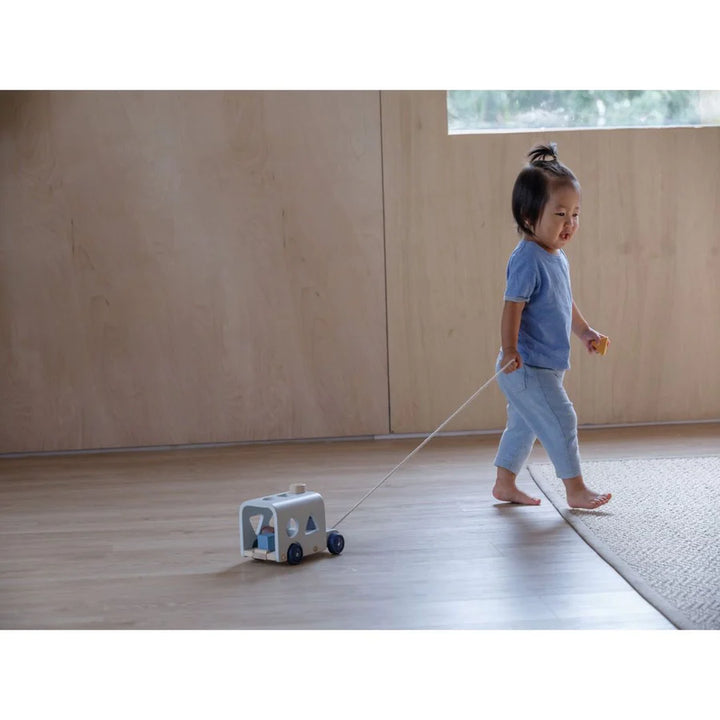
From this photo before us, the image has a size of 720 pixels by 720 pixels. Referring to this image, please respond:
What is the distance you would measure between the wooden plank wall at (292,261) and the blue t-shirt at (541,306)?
92 cm

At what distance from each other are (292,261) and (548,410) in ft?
3.78

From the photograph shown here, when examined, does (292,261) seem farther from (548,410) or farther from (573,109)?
(548,410)

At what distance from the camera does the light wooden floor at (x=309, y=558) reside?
140 cm

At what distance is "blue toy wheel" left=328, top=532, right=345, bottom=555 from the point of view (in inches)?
66.7

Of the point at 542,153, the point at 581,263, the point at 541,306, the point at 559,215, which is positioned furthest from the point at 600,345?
the point at 581,263

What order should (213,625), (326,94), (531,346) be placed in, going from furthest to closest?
1. (326,94)
2. (531,346)
3. (213,625)

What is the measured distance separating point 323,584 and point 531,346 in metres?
0.70

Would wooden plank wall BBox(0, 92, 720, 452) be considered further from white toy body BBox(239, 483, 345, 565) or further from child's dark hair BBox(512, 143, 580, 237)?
white toy body BBox(239, 483, 345, 565)

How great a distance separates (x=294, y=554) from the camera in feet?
5.39

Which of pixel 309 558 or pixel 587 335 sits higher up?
pixel 587 335

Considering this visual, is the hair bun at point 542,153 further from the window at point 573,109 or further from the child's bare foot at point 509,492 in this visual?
the window at point 573,109
